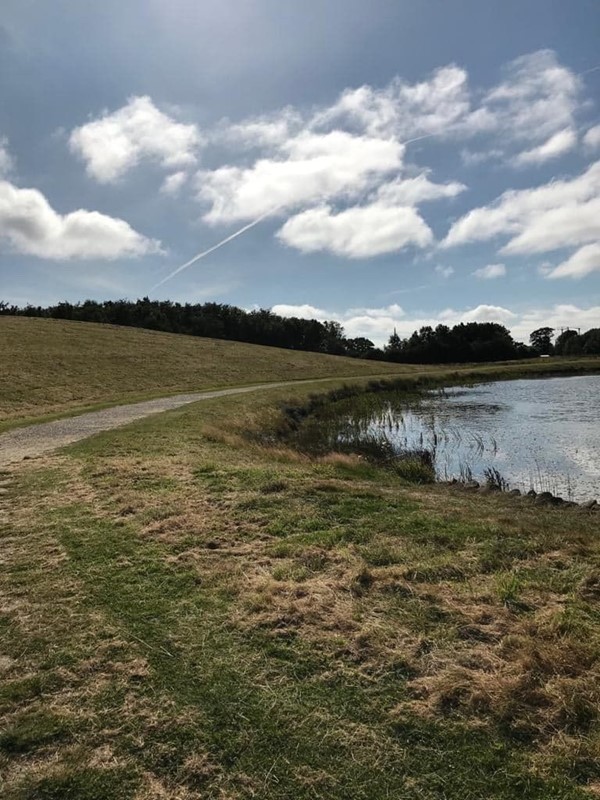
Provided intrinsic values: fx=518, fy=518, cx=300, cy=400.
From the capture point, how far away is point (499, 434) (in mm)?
18250

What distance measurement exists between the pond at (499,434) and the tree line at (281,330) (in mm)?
71776

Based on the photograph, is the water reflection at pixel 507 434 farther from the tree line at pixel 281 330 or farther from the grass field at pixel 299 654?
the tree line at pixel 281 330

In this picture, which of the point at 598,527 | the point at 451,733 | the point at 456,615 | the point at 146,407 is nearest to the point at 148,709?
the point at 451,733

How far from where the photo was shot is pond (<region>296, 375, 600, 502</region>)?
1266 centimetres

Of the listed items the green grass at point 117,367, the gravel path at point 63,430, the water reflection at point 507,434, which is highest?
the green grass at point 117,367

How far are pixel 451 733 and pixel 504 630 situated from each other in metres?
1.25

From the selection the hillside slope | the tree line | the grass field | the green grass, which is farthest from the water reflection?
the tree line

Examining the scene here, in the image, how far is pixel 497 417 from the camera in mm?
22594

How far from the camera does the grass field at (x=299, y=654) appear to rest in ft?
9.19

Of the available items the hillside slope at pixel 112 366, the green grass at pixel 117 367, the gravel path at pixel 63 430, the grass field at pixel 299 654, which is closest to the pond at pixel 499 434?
the grass field at pixel 299 654

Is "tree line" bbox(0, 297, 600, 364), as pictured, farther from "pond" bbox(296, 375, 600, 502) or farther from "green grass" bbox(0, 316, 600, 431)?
"pond" bbox(296, 375, 600, 502)

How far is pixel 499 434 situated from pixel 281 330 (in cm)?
9377

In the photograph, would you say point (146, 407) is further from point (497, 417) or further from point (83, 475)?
point (497, 417)

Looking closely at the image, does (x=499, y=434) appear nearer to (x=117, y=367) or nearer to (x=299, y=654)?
(x=299, y=654)
